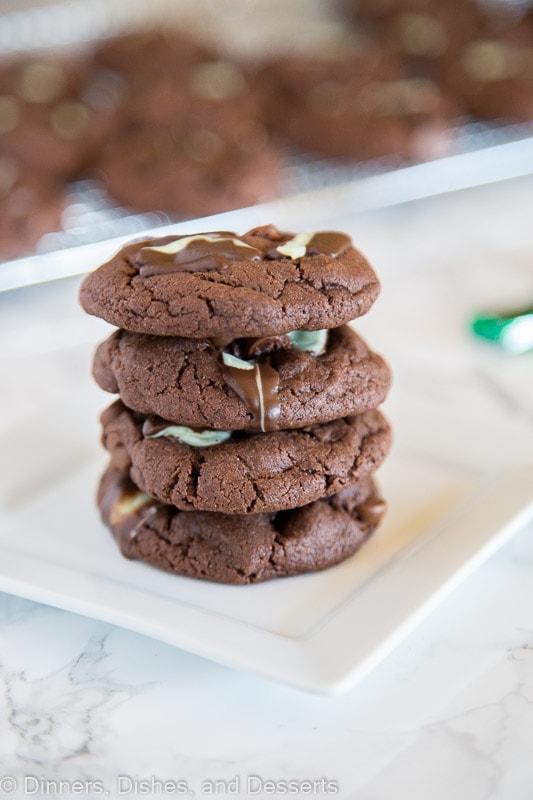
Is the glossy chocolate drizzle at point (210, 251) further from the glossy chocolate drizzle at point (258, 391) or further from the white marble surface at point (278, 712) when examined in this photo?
the white marble surface at point (278, 712)

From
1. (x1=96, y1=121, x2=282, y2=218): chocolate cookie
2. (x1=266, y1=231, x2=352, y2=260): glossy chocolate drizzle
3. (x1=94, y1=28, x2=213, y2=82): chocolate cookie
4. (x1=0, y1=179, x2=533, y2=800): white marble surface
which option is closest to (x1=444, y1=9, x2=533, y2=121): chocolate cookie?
(x1=96, y1=121, x2=282, y2=218): chocolate cookie

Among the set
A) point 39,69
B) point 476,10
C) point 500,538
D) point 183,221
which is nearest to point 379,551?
point 500,538

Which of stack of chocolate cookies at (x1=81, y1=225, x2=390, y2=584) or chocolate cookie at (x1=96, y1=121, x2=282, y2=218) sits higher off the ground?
stack of chocolate cookies at (x1=81, y1=225, x2=390, y2=584)

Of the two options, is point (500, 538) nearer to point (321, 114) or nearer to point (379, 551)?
point (379, 551)

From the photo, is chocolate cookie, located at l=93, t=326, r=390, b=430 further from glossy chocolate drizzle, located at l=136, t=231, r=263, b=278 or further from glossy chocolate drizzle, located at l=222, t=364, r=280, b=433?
glossy chocolate drizzle, located at l=136, t=231, r=263, b=278

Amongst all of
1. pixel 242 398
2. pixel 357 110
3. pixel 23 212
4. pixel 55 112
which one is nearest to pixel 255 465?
pixel 242 398

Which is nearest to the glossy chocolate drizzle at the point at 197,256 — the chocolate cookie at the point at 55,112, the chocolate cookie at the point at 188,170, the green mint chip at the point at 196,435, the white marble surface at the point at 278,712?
the green mint chip at the point at 196,435
